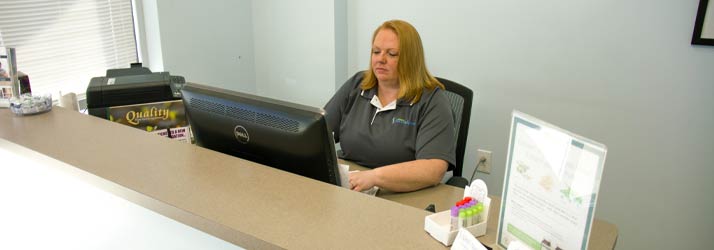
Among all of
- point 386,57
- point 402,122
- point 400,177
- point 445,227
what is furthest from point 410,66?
point 445,227

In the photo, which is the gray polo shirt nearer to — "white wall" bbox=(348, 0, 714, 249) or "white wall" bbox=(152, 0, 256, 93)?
"white wall" bbox=(348, 0, 714, 249)

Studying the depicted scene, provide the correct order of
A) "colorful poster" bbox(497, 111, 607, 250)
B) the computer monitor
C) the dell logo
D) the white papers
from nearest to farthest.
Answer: "colorful poster" bbox(497, 111, 607, 250), the white papers, the computer monitor, the dell logo

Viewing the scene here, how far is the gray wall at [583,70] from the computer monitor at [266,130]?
151 centimetres

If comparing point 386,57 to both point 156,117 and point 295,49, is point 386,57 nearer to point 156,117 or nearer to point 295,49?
point 156,117

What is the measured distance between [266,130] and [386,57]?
0.82 metres

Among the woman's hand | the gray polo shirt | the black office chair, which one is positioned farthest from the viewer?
the black office chair

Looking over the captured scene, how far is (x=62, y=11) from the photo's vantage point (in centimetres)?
247

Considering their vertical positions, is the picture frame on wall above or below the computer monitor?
above

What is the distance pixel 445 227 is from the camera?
96 centimetres

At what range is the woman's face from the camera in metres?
1.95

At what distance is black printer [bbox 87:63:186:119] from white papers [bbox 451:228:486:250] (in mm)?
1130

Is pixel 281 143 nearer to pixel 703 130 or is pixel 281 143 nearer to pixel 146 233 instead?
pixel 146 233

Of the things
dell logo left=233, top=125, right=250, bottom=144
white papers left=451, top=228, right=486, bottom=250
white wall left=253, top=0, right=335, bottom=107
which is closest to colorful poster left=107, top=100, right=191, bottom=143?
dell logo left=233, top=125, right=250, bottom=144

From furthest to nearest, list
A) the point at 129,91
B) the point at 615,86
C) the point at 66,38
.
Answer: the point at 66,38
the point at 615,86
the point at 129,91
